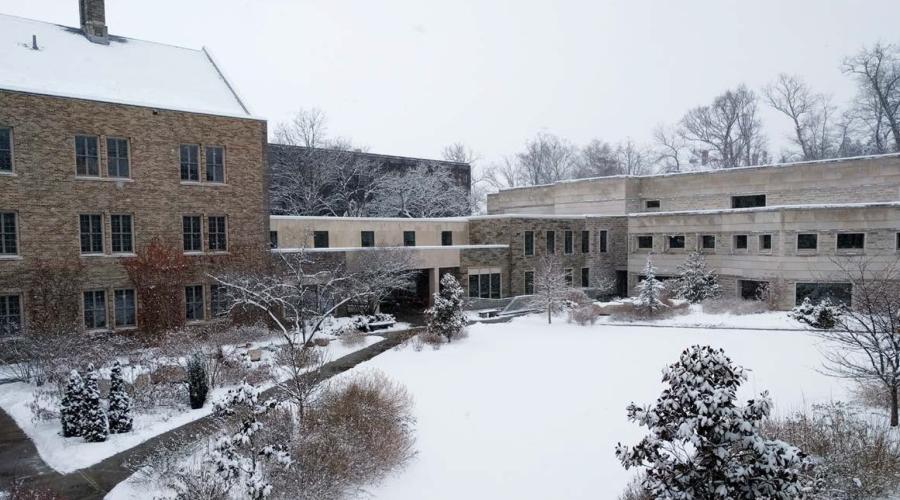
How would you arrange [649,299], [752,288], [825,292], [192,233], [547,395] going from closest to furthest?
[547,395] → [192,233] → [649,299] → [825,292] → [752,288]

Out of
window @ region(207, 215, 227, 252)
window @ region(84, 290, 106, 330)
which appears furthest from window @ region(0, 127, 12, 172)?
window @ region(207, 215, 227, 252)

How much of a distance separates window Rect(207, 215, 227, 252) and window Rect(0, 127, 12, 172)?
22.9 ft

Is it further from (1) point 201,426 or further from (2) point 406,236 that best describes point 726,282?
(1) point 201,426

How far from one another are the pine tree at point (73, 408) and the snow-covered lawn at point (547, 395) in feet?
23.6

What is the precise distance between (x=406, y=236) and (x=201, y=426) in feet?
69.1

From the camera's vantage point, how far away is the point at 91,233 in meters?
20.5

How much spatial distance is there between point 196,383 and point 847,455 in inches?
557

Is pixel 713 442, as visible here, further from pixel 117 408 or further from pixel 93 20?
pixel 93 20

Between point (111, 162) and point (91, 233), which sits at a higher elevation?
point (111, 162)

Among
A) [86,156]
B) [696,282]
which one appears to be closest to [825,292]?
[696,282]

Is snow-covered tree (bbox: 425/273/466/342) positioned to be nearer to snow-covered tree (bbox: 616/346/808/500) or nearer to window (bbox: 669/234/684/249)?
snow-covered tree (bbox: 616/346/808/500)

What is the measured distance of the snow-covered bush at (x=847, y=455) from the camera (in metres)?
7.90

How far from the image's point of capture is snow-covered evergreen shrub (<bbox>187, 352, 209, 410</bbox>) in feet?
45.5

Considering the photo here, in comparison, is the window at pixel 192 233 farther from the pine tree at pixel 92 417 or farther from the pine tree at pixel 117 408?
the pine tree at pixel 92 417
